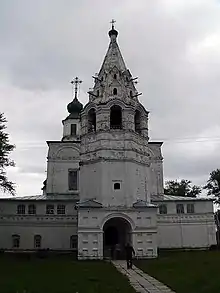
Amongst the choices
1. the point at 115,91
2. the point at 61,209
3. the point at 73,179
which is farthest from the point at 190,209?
the point at 115,91

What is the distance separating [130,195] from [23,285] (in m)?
15.4

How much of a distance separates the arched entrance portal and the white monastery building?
0.07 metres

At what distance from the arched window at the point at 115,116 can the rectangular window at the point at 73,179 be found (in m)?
9.95

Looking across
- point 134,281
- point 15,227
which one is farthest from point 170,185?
point 134,281

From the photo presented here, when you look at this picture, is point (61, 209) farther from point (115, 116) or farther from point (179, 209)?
point (179, 209)

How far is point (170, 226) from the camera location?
36125 mm

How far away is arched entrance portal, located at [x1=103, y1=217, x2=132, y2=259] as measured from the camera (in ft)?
92.8

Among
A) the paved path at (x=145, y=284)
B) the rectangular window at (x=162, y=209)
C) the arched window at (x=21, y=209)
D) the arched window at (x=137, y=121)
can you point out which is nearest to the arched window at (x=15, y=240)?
the arched window at (x=21, y=209)

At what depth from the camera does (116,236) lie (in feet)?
99.1

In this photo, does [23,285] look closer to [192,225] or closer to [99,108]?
[99,108]

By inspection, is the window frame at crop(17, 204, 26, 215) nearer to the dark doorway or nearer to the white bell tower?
the white bell tower

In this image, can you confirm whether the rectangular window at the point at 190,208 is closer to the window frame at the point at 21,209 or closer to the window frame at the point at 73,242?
the window frame at the point at 73,242

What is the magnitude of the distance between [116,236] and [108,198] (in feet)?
11.7

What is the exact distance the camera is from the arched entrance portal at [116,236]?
2830 centimetres
